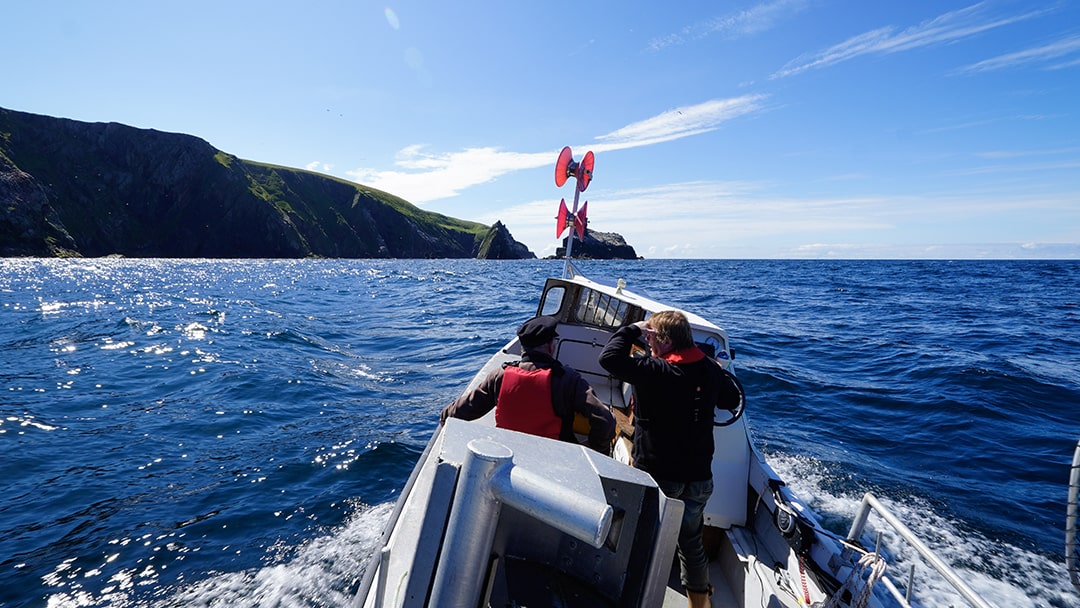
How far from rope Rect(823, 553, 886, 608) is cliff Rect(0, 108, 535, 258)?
118529 millimetres

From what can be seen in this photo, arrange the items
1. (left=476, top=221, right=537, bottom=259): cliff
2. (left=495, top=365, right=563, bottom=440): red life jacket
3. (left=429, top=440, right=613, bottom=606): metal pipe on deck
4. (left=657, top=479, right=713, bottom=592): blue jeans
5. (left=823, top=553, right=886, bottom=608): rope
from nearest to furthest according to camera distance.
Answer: (left=429, top=440, right=613, bottom=606): metal pipe on deck, (left=823, top=553, right=886, bottom=608): rope, (left=495, top=365, right=563, bottom=440): red life jacket, (left=657, top=479, right=713, bottom=592): blue jeans, (left=476, top=221, right=537, bottom=259): cliff

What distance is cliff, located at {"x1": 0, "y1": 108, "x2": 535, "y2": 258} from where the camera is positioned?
8977 cm

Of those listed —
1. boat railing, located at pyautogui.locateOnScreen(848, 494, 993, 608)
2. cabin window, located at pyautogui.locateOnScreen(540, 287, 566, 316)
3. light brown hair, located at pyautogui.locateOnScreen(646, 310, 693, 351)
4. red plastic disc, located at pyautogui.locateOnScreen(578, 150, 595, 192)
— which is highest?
red plastic disc, located at pyautogui.locateOnScreen(578, 150, 595, 192)

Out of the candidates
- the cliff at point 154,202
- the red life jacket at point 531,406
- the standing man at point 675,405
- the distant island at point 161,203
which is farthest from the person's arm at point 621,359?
the cliff at point 154,202

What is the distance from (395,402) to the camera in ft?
36.6

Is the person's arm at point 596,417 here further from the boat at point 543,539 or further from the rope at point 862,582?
the rope at point 862,582

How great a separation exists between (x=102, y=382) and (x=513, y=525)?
14791 mm

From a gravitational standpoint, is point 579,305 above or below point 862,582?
above

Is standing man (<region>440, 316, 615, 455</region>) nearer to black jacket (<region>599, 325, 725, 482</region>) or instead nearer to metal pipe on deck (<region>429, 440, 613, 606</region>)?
black jacket (<region>599, 325, 725, 482</region>)

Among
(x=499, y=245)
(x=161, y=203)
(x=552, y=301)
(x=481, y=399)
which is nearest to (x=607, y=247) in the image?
(x=499, y=245)

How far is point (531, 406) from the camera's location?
3422 millimetres

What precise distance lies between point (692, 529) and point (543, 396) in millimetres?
1518

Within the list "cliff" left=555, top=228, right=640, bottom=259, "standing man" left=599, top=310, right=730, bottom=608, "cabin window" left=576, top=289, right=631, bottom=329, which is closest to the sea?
"cabin window" left=576, top=289, right=631, bottom=329

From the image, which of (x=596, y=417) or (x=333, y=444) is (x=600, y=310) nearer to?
(x=333, y=444)
